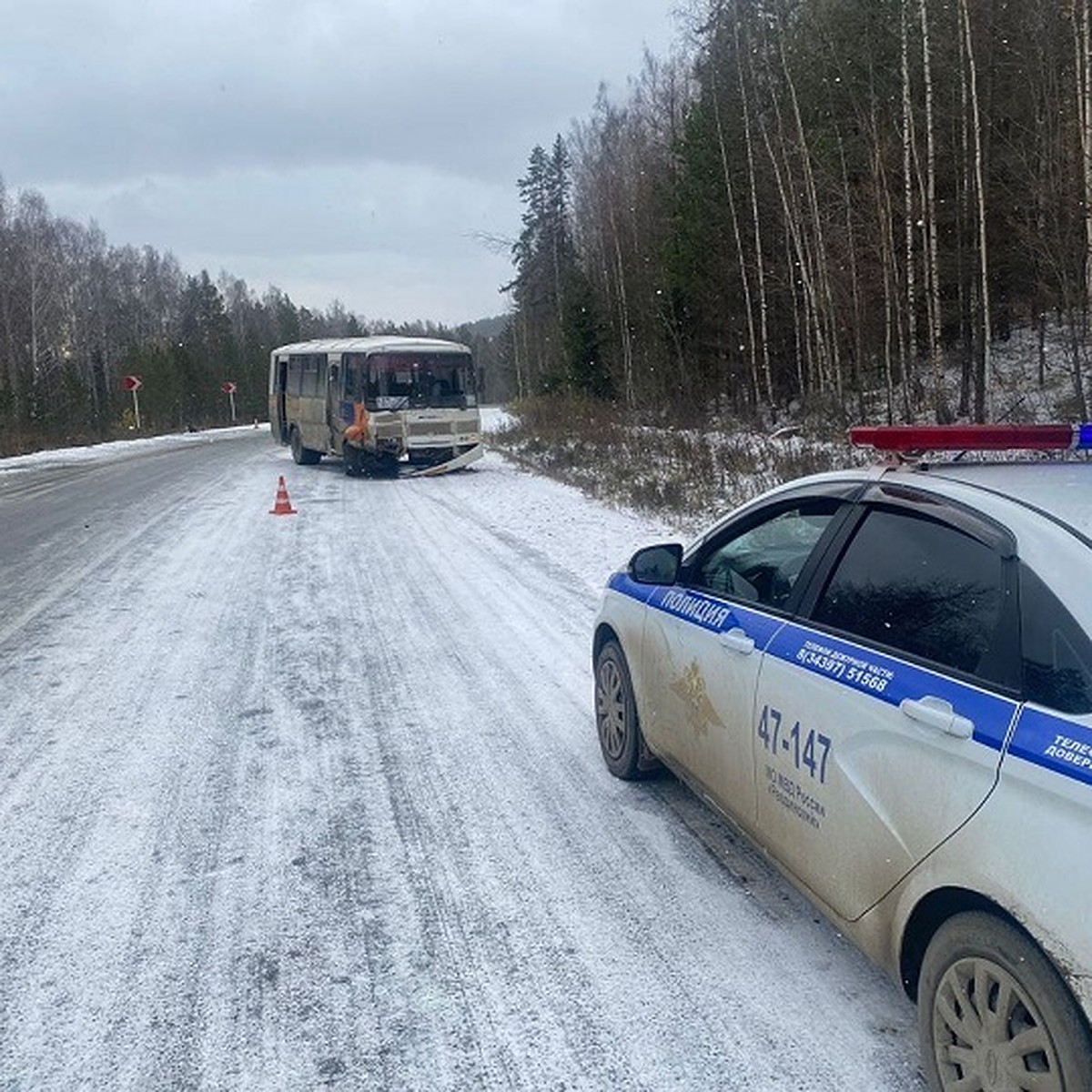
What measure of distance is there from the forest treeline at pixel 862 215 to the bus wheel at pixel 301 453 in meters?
11.2

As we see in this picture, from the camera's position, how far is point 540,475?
22297mm

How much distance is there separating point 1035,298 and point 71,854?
23.2 m

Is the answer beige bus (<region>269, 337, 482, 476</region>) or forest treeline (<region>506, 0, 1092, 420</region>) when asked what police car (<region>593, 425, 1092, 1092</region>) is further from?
beige bus (<region>269, 337, 482, 476</region>)

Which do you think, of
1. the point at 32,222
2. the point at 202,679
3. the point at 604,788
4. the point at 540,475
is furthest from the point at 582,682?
the point at 32,222

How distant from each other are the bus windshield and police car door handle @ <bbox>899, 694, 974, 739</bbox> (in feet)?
65.3

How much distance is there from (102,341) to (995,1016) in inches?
3230

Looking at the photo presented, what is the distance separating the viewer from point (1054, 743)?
220 centimetres

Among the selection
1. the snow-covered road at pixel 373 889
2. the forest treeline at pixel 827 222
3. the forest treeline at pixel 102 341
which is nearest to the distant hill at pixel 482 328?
the forest treeline at pixel 102 341

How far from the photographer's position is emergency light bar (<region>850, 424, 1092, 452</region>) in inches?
128

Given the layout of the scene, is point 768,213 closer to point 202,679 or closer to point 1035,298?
point 1035,298

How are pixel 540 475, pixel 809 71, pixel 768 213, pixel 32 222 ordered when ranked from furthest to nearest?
pixel 32 222, pixel 768 213, pixel 809 71, pixel 540 475

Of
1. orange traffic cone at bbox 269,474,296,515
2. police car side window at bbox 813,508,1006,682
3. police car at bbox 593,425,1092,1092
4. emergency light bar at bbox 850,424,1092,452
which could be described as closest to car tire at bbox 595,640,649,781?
police car at bbox 593,425,1092,1092

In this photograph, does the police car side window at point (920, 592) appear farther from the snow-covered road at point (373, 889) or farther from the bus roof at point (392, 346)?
the bus roof at point (392, 346)

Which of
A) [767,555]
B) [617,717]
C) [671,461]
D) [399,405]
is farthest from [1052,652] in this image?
[399,405]
